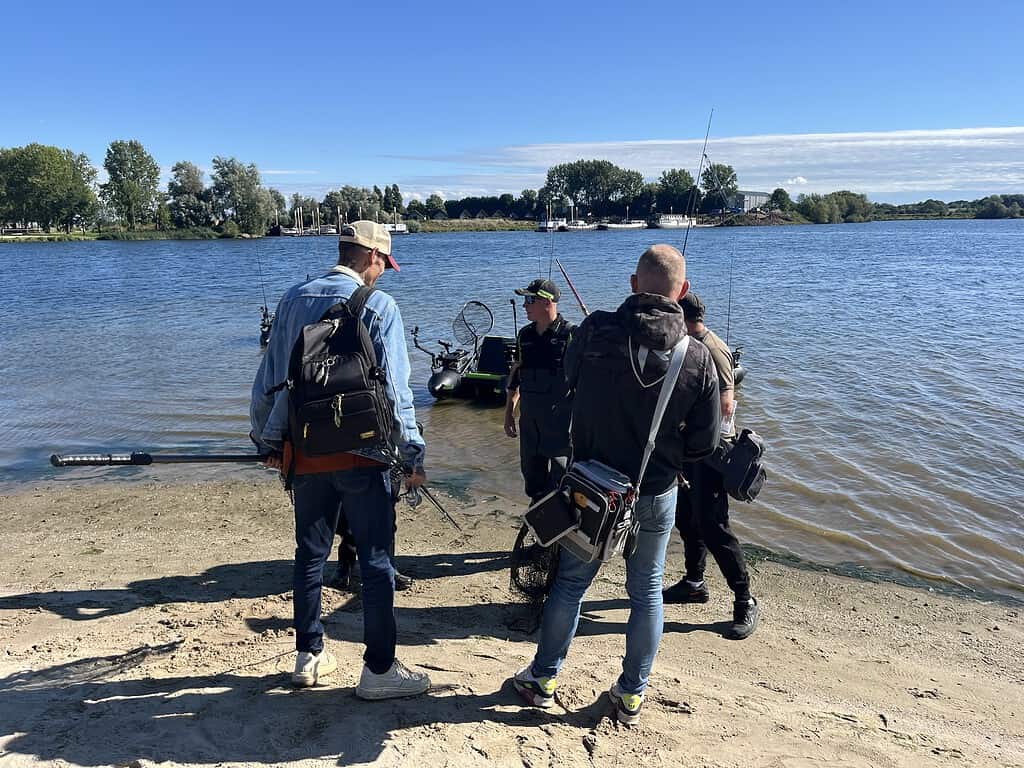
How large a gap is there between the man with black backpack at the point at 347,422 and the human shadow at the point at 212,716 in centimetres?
15

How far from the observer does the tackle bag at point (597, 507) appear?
2.84 metres

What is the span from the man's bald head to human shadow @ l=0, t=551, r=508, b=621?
3.16 metres

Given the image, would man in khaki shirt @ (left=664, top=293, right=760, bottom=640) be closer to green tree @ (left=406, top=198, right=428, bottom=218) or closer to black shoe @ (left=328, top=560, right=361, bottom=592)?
black shoe @ (left=328, top=560, right=361, bottom=592)

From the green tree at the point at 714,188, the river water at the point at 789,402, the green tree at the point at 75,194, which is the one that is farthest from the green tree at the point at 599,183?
the green tree at the point at 714,188

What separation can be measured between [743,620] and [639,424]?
7.74 feet

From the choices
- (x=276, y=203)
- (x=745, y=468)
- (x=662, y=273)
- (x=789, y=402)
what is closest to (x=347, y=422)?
(x=662, y=273)

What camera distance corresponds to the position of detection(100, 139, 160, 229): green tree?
97.1 metres

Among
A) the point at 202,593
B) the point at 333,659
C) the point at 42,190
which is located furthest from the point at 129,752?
the point at 42,190

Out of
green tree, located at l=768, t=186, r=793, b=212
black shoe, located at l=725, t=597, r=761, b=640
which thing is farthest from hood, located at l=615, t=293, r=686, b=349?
green tree, located at l=768, t=186, r=793, b=212

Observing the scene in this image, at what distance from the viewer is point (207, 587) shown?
15.9 ft

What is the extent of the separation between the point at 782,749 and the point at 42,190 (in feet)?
371

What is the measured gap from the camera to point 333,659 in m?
3.50

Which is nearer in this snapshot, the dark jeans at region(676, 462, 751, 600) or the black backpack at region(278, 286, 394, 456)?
the black backpack at region(278, 286, 394, 456)

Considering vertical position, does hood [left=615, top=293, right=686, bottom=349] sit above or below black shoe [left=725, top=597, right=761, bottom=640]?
above
